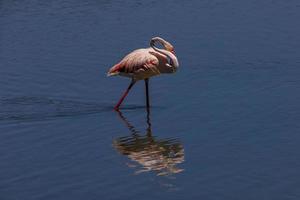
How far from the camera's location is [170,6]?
2031cm

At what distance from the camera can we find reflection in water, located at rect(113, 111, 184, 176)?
1109 centimetres

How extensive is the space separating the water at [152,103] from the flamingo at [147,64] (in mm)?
434

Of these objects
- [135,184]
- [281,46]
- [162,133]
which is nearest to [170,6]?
[281,46]

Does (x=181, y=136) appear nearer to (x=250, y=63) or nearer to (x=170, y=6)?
(x=250, y=63)

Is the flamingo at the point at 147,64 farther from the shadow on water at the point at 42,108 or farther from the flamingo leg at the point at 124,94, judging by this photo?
the shadow on water at the point at 42,108

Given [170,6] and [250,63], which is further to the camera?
[170,6]

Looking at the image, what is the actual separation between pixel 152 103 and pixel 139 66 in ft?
2.07

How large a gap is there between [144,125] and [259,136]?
72.7 inches

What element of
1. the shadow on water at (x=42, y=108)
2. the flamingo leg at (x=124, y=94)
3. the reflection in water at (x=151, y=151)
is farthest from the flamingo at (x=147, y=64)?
the reflection in water at (x=151, y=151)

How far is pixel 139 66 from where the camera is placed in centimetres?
1388

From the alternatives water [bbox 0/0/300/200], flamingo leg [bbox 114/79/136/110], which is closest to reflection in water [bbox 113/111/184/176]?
water [bbox 0/0/300/200]

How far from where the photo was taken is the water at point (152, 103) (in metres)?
10.5

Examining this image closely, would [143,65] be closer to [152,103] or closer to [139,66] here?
[139,66]

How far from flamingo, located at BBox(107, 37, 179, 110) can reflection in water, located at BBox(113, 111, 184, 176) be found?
54.6 inches
